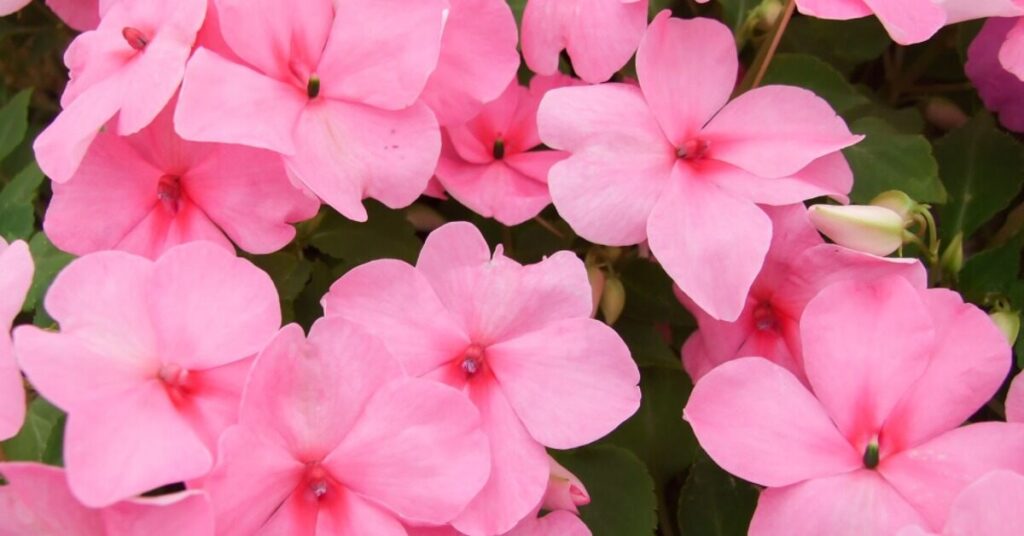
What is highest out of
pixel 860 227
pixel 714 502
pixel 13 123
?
pixel 860 227

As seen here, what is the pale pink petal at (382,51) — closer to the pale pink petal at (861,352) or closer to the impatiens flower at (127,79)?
the impatiens flower at (127,79)

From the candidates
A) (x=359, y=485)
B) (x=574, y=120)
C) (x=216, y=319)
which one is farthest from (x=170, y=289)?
(x=574, y=120)

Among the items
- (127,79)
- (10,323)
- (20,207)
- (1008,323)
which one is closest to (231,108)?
(127,79)

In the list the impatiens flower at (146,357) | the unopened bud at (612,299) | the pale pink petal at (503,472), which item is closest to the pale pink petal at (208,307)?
the impatiens flower at (146,357)

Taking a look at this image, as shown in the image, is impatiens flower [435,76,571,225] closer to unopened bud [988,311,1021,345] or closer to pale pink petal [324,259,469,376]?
pale pink petal [324,259,469,376]

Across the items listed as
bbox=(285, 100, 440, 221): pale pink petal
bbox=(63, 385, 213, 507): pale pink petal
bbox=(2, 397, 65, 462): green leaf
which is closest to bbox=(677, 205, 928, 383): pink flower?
Answer: bbox=(285, 100, 440, 221): pale pink petal

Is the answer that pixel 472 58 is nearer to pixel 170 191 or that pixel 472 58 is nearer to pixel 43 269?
pixel 170 191
